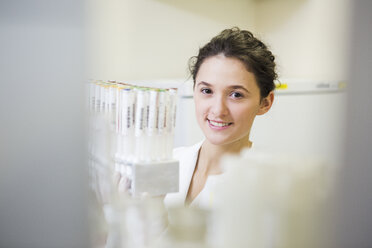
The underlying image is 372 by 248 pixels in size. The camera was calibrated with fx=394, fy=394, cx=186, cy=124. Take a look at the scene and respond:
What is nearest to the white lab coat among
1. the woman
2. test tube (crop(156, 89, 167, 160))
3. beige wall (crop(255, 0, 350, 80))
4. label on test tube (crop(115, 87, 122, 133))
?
the woman

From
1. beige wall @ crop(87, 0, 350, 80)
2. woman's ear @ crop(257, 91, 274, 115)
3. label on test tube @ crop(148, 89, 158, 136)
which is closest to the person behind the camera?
label on test tube @ crop(148, 89, 158, 136)

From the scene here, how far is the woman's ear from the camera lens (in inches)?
54.1

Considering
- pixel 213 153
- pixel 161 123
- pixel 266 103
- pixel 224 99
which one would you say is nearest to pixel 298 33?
pixel 266 103

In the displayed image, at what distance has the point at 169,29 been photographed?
1357 millimetres

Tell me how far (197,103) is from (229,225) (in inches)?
15.8

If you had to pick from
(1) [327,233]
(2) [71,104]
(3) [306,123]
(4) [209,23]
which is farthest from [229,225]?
(2) [71,104]

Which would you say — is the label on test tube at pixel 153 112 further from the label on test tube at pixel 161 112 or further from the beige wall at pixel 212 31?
the beige wall at pixel 212 31

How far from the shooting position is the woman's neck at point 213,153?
1.33 m

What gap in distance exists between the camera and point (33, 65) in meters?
0.59

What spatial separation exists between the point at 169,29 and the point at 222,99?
0.32m

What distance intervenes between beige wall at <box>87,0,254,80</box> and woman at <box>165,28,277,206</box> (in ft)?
0.18

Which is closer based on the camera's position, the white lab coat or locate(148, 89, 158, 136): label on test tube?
A: locate(148, 89, 158, 136): label on test tube

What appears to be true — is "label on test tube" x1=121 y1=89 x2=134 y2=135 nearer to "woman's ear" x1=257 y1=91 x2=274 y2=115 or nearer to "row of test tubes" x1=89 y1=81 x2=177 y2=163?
"row of test tubes" x1=89 y1=81 x2=177 y2=163

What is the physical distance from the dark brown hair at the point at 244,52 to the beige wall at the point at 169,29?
37 mm
